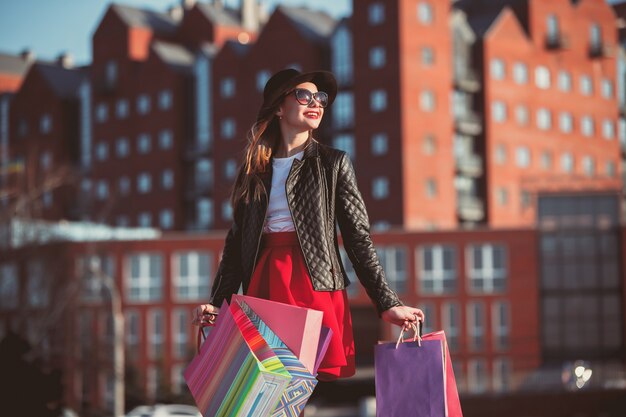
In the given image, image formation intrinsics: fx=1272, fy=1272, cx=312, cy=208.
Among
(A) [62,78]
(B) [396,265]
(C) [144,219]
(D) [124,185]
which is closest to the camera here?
(B) [396,265]

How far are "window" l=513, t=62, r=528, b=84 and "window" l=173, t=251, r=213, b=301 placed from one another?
20.8 metres

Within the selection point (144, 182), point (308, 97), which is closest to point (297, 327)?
point (308, 97)

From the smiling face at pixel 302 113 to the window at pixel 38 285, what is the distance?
50.7 meters

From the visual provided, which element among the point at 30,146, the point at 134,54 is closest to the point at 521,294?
the point at 134,54

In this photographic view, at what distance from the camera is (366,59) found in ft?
229

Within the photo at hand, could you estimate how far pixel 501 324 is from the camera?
215 feet

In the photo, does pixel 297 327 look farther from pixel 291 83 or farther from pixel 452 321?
pixel 452 321

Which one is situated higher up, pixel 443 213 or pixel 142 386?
pixel 443 213

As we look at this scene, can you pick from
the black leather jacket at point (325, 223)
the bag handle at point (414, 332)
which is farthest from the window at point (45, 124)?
the bag handle at point (414, 332)

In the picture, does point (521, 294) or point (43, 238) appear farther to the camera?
point (521, 294)

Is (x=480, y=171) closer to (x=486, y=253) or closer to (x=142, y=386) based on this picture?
(x=486, y=253)

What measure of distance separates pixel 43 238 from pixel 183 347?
15.8 meters

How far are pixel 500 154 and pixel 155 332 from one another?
2199cm

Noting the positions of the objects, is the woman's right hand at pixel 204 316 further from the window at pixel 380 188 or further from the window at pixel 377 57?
the window at pixel 377 57
